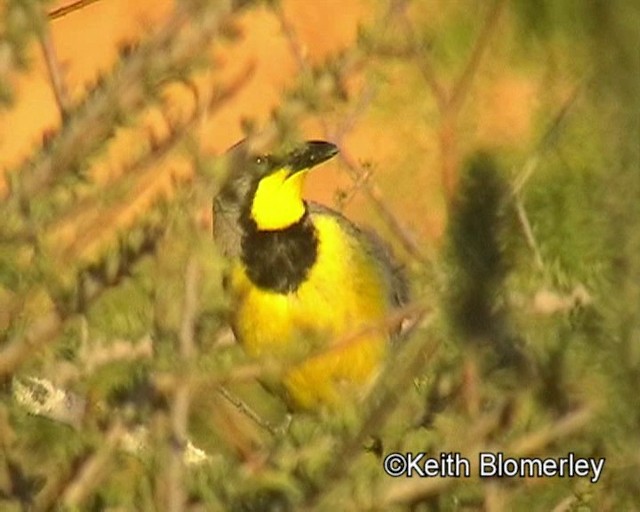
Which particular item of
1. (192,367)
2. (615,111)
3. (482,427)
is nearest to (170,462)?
(192,367)

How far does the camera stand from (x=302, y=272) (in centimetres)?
166

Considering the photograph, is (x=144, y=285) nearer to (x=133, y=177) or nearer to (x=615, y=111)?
(x=133, y=177)

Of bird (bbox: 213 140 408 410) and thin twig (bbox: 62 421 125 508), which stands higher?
thin twig (bbox: 62 421 125 508)

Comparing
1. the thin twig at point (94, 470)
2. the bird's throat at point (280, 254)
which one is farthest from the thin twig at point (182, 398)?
the bird's throat at point (280, 254)

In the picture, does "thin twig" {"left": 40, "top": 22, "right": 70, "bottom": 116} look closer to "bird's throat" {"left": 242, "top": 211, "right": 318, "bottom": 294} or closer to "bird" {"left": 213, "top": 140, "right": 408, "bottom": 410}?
"bird" {"left": 213, "top": 140, "right": 408, "bottom": 410}

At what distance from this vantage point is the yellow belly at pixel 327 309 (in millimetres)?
1504

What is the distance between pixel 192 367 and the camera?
509 mm

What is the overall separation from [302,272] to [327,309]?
8cm

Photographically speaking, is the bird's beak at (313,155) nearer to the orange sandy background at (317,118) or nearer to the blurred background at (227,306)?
the orange sandy background at (317,118)

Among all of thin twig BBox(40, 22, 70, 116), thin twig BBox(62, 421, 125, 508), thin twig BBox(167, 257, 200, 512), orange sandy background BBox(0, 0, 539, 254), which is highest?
thin twig BBox(40, 22, 70, 116)

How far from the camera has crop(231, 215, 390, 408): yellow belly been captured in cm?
150

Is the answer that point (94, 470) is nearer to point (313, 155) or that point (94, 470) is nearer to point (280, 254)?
point (313, 155)

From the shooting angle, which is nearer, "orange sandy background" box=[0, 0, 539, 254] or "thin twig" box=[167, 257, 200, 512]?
"thin twig" box=[167, 257, 200, 512]

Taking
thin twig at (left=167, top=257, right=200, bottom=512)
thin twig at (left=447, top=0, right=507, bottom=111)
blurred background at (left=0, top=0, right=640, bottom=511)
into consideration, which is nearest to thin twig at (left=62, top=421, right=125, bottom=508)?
blurred background at (left=0, top=0, right=640, bottom=511)
